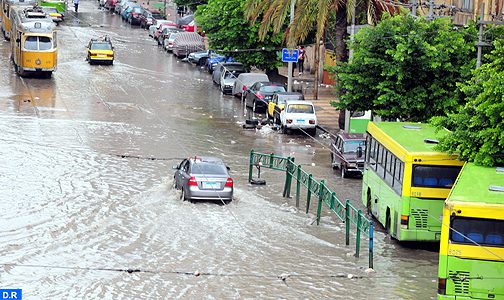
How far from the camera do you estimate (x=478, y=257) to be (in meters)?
23.0

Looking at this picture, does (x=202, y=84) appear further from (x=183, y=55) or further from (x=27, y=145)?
(x=27, y=145)

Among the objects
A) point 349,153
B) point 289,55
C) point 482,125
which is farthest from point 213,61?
point 482,125

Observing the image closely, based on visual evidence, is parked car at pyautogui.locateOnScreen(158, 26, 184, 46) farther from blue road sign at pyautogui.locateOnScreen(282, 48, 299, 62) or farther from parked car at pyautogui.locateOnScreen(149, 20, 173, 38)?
blue road sign at pyautogui.locateOnScreen(282, 48, 299, 62)

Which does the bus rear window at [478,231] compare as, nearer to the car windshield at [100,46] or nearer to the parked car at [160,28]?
the car windshield at [100,46]

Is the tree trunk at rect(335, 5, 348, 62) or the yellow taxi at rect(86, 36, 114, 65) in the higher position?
the tree trunk at rect(335, 5, 348, 62)

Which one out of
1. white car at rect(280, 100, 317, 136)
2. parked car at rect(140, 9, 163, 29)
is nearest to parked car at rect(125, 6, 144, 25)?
parked car at rect(140, 9, 163, 29)

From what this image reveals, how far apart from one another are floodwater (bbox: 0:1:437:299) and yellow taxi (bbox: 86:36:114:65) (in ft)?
49.1

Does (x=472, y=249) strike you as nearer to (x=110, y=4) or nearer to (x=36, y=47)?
(x=36, y=47)

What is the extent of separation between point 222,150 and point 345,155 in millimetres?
6088

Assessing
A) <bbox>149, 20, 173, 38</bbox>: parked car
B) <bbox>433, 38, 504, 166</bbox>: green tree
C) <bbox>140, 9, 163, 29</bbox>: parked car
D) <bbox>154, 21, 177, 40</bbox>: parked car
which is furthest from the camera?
<bbox>140, 9, 163, 29</bbox>: parked car

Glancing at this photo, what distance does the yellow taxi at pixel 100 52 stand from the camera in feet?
237

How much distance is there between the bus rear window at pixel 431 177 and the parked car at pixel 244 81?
32396mm

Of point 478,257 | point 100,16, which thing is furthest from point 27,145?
point 100,16

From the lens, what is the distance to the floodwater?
25.8 meters
